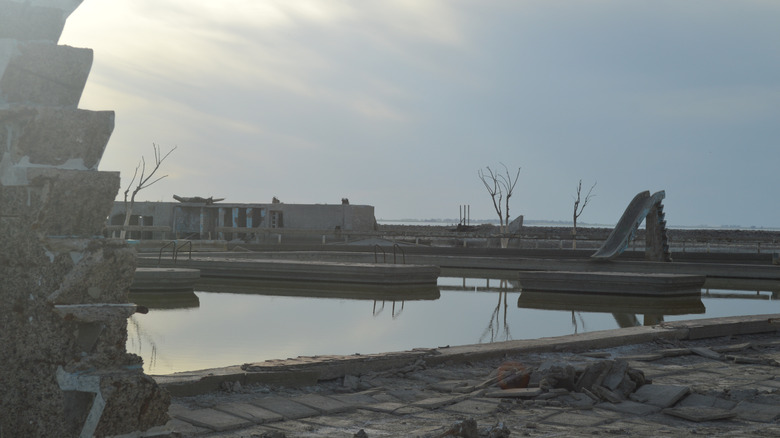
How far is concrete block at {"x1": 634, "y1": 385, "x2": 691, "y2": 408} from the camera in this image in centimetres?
637

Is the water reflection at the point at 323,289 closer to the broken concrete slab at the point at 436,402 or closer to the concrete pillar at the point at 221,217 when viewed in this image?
the broken concrete slab at the point at 436,402

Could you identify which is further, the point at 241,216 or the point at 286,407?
the point at 241,216

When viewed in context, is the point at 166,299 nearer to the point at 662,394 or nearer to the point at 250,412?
the point at 250,412

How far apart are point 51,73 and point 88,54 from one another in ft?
0.74

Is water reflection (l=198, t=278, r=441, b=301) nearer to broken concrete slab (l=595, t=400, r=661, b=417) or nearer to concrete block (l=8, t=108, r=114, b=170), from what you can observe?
broken concrete slab (l=595, t=400, r=661, b=417)

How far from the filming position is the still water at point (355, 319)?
1105cm

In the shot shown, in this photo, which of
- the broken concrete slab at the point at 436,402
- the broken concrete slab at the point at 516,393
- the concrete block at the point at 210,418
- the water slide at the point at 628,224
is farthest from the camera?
the water slide at the point at 628,224

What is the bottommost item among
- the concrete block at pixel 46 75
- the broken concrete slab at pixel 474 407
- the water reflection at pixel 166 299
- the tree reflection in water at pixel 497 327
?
the tree reflection in water at pixel 497 327

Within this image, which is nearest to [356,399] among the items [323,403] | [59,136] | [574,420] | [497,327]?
[323,403]

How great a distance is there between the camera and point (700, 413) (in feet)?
19.9

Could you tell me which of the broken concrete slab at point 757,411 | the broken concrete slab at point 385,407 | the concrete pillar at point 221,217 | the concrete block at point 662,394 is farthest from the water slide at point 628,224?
the concrete pillar at point 221,217

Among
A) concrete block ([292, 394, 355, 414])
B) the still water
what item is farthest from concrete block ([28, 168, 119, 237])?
the still water

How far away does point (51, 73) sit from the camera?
449 cm

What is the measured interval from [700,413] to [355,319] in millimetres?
8920
